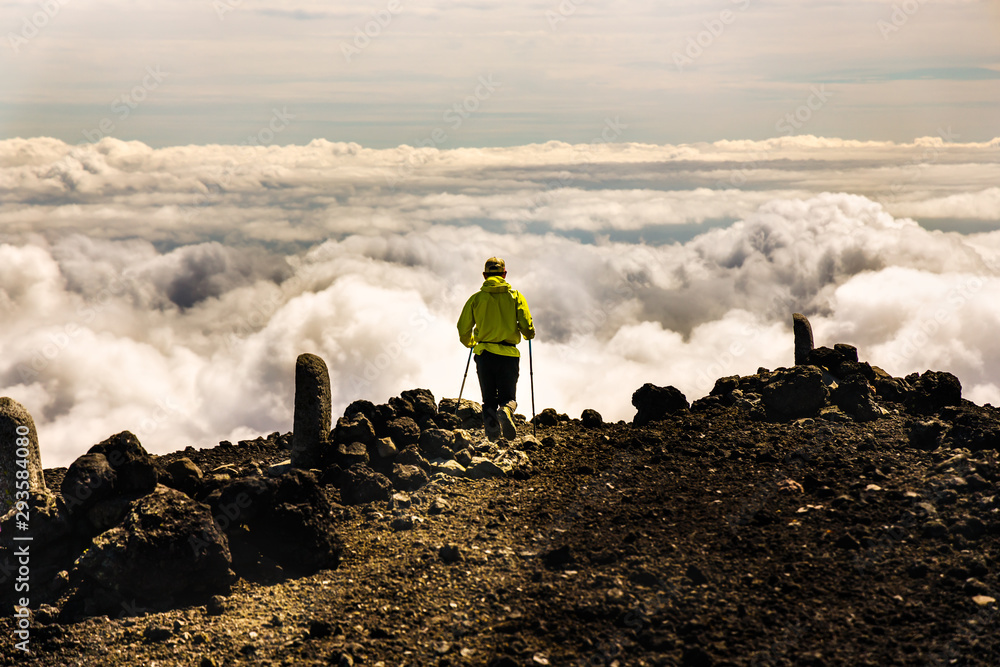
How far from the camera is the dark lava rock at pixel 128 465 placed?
482 inches

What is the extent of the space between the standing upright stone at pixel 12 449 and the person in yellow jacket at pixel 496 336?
7264mm

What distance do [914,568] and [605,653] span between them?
406 centimetres

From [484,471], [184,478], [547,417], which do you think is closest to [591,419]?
[547,417]

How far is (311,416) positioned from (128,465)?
287cm

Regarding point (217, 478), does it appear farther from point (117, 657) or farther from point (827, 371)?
point (827, 371)

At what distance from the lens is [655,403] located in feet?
54.6

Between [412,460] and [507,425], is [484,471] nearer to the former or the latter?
[412,460]

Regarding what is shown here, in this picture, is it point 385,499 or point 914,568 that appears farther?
point 385,499

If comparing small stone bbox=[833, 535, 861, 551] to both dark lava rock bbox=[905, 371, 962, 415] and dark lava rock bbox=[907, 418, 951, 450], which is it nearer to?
dark lava rock bbox=[907, 418, 951, 450]

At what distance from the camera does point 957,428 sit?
44.6 feet

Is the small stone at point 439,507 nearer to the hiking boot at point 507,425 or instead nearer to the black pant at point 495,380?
the hiking boot at point 507,425

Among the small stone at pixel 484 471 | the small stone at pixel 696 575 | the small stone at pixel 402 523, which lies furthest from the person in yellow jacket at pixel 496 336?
the small stone at pixel 696 575

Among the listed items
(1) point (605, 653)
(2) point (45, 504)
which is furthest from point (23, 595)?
(1) point (605, 653)

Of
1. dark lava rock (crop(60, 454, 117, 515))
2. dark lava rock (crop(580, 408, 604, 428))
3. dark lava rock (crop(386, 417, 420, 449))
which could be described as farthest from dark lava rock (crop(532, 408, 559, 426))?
dark lava rock (crop(60, 454, 117, 515))
